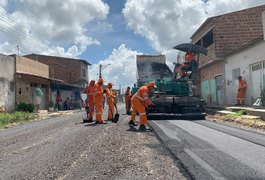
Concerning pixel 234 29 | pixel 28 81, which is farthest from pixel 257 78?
pixel 28 81

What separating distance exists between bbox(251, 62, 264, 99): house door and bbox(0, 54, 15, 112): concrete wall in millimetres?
15660

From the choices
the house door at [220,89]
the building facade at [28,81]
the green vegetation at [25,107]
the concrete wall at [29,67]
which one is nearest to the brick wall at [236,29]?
the house door at [220,89]

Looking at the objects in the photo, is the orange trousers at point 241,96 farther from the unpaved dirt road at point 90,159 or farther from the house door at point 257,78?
the unpaved dirt road at point 90,159

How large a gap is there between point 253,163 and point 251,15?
61.2ft

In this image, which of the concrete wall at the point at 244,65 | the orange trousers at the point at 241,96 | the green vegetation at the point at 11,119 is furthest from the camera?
the orange trousers at the point at 241,96

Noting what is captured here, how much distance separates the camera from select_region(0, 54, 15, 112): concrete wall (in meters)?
21.4

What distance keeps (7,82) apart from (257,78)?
52.8ft

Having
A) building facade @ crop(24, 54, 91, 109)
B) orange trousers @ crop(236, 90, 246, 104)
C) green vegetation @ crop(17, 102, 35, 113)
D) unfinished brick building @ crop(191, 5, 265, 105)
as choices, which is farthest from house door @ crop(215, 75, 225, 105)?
building facade @ crop(24, 54, 91, 109)

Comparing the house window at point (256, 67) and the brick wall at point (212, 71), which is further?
the brick wall at point (212, 71)

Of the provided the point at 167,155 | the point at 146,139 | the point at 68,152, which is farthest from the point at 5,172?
the point at 146,139

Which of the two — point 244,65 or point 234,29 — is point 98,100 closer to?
point 244,65

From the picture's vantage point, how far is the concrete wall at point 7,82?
21.4 meters

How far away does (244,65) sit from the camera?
18891 mm

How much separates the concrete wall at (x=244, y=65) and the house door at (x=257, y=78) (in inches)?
4.3
